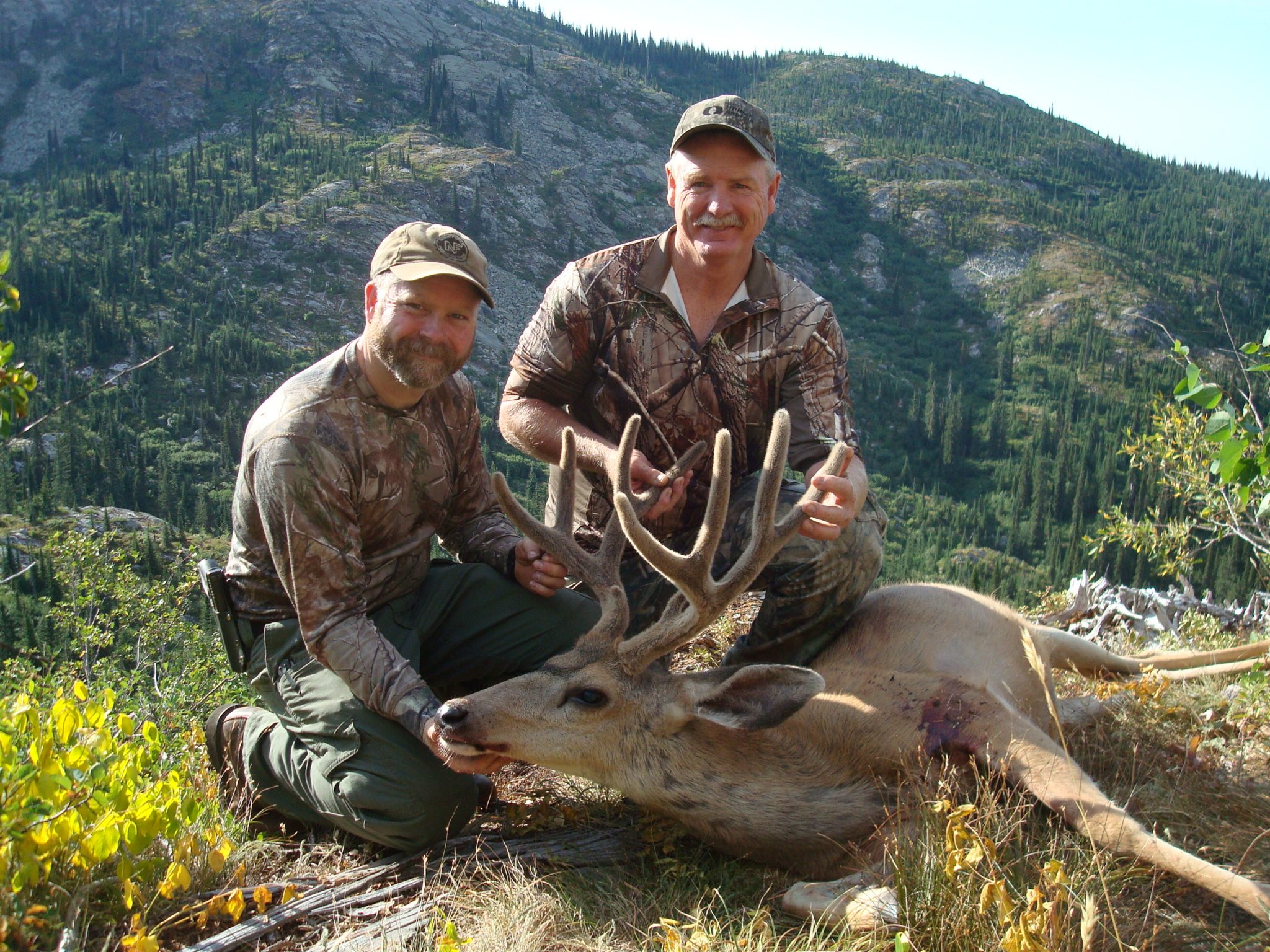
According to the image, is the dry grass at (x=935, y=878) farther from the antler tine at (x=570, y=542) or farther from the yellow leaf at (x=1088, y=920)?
the antler tine at (x=570, y=542)

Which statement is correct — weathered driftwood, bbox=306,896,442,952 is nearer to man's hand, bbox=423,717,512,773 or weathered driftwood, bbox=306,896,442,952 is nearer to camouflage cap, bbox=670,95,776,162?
man's hand, bbox=423,717,512,773

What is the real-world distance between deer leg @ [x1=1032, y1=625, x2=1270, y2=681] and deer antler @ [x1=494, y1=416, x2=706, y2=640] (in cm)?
273

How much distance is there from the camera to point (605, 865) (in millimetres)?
4117

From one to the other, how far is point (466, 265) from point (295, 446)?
1082 mm

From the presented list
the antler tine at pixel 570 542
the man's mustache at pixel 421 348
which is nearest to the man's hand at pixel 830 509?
the antler tine at pixel 570 542

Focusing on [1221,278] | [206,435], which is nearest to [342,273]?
[206,435]

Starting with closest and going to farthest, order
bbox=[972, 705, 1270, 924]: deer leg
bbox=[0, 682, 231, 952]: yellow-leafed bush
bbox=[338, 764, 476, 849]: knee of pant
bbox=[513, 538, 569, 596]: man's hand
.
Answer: bbox=[0, 682, 231, 952]: yellow-leafed bush → bbox=[972, 705, 1270, 924]: deer leg → bbox=[338, 764, 476, 849]: knee of pant → bbox=[513, 538, 569, 596]: man's hand

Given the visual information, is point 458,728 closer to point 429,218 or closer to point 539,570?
point 539,570

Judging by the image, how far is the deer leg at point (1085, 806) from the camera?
3.33 meters

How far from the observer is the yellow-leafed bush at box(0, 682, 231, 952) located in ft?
8.98

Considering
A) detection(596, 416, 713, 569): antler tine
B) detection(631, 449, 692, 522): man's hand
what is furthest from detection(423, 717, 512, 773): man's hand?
detection(631, 449, 692, 522): man's hand

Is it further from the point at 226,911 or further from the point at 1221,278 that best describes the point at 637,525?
the point at 1221,278

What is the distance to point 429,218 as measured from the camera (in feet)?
504

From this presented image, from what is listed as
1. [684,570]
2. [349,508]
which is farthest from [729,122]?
[349,508]
